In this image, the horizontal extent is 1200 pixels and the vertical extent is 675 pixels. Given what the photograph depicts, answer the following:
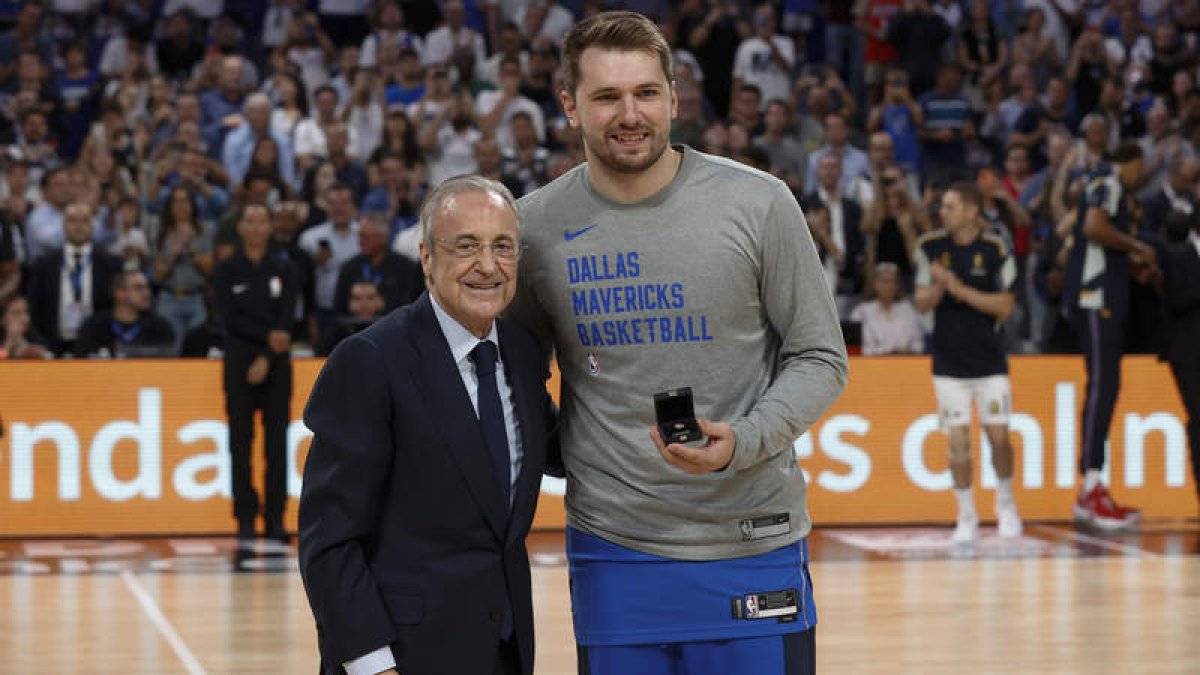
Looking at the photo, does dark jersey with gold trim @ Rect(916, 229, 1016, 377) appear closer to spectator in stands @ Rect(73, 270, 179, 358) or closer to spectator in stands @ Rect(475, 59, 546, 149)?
spectator in stands @ Rect(73, 270, 179, 358)

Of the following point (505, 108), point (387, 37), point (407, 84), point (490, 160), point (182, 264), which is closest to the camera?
point (182, 264)

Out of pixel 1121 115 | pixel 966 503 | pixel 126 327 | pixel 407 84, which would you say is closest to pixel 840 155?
pixel 1121 115

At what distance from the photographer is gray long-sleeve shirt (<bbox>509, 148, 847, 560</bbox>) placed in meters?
4.07

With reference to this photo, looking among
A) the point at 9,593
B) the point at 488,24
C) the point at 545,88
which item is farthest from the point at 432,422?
the point at 488,24

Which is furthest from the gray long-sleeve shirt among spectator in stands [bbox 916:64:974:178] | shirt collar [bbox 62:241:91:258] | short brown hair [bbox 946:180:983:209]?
spectator in stands [bbox 916:64:974:178]

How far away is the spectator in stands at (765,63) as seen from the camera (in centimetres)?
1872

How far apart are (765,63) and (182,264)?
264 inches

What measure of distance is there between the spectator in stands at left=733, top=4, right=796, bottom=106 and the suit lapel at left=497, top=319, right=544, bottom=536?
14.8m

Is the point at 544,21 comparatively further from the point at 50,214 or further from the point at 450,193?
the point at 450,193

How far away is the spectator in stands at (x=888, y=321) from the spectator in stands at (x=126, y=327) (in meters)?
5.18

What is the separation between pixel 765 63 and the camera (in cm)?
1880

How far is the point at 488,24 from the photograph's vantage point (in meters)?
19.5

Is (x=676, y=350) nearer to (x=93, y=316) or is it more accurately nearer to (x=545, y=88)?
(x=93, y=316)

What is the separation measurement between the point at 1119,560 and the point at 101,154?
362 inches
